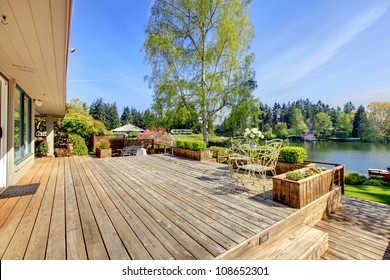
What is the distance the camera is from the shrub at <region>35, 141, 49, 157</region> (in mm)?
8039

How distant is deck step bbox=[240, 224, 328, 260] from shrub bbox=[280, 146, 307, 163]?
7.06 ft

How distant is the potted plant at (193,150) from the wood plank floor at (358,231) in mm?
4144

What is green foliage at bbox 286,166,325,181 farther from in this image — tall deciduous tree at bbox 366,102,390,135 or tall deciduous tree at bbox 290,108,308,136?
tall deciduous tree at bbox 290,108,308,136

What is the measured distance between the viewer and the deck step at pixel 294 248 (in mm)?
1873

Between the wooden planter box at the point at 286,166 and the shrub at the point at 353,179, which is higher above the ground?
the wooden planter box at the point at 286,166

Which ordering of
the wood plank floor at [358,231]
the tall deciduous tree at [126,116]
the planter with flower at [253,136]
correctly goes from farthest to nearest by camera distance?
the tall deciduous tree at [126,116] → the planter with flower at [253,136] → the wood plank floor at [358,231]

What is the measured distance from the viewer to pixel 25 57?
274 centimetres

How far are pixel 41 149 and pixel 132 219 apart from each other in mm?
8263

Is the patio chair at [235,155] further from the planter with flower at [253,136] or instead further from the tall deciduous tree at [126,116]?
the tall deciduous tree at [126,116]

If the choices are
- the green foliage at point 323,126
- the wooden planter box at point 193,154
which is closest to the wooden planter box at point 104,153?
the wooden planter box at point 193,154

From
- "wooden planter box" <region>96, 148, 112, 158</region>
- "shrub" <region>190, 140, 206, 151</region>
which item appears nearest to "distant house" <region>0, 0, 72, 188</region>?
"wooden planter box" <region>96, 148, 112, 158</region>
